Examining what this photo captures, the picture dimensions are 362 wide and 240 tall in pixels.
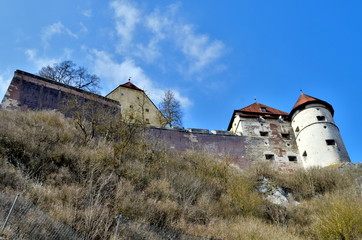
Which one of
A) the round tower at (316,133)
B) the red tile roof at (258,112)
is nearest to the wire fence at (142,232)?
the round tower at (316,133)

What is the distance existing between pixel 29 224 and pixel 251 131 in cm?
1923

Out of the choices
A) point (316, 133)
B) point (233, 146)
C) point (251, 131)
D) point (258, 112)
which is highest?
point (258, 112)

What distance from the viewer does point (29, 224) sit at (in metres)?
5.99

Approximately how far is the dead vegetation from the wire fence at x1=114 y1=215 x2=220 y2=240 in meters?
0.29

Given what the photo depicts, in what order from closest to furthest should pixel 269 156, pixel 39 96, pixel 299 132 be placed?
pixel 39 96 → pixel 269 156 → pixel 299 132

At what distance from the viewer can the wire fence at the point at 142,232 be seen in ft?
23.4

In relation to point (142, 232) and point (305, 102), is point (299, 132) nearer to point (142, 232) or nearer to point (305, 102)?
point (305, 102)

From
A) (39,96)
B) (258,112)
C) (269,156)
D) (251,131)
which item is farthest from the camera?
(258,112)

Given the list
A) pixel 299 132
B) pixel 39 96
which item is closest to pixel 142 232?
pixel 39 96

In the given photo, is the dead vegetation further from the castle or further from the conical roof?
the conical roof

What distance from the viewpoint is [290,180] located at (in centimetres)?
1703

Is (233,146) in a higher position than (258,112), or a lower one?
lower

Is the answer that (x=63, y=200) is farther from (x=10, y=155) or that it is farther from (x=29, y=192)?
(x=10, y=155)

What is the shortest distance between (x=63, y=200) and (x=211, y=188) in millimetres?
7326
